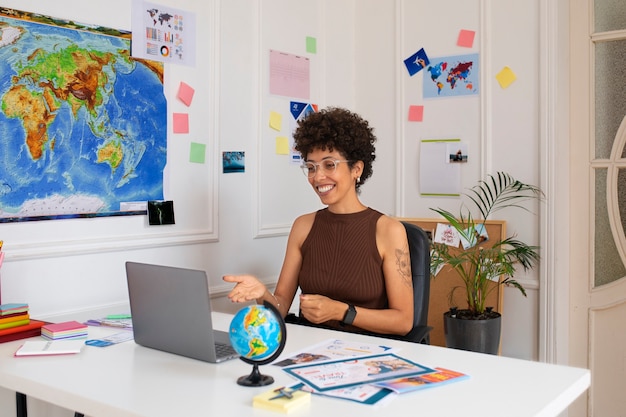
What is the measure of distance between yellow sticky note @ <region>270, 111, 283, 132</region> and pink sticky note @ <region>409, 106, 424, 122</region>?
2.42 feet

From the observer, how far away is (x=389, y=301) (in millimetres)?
2309

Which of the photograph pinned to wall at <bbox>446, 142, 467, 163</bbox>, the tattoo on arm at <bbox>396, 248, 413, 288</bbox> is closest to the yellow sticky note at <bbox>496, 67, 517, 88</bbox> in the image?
the photograph pinned to wall at <bbox>446, 142, 467, 163</bbox>

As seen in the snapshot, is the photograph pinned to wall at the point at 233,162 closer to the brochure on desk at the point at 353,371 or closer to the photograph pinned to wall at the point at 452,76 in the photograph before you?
the photograph pinned to wall at the point at 452,76

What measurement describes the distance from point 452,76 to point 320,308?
1.81m

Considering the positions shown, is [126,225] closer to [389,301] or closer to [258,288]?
[258,288]

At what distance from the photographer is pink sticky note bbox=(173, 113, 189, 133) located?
2779mm

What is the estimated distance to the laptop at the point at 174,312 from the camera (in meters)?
1.64

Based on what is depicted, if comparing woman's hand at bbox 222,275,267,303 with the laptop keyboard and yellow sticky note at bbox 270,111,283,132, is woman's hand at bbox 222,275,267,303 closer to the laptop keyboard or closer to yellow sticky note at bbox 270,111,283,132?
the laptop keyboard

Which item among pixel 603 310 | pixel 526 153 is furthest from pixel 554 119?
pixel 603 310

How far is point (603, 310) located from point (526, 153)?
0.82 metres

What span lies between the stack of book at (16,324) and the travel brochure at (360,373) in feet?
2.74

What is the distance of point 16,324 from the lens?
1.99 metres

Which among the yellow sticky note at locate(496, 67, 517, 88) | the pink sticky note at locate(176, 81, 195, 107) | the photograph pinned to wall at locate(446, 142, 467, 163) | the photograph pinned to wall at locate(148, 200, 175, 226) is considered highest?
the yellow sticky note at locate(496, 67, 517, 88)

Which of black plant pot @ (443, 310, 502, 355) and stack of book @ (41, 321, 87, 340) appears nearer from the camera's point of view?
stack of book @ (41, 321, 87, 340)
